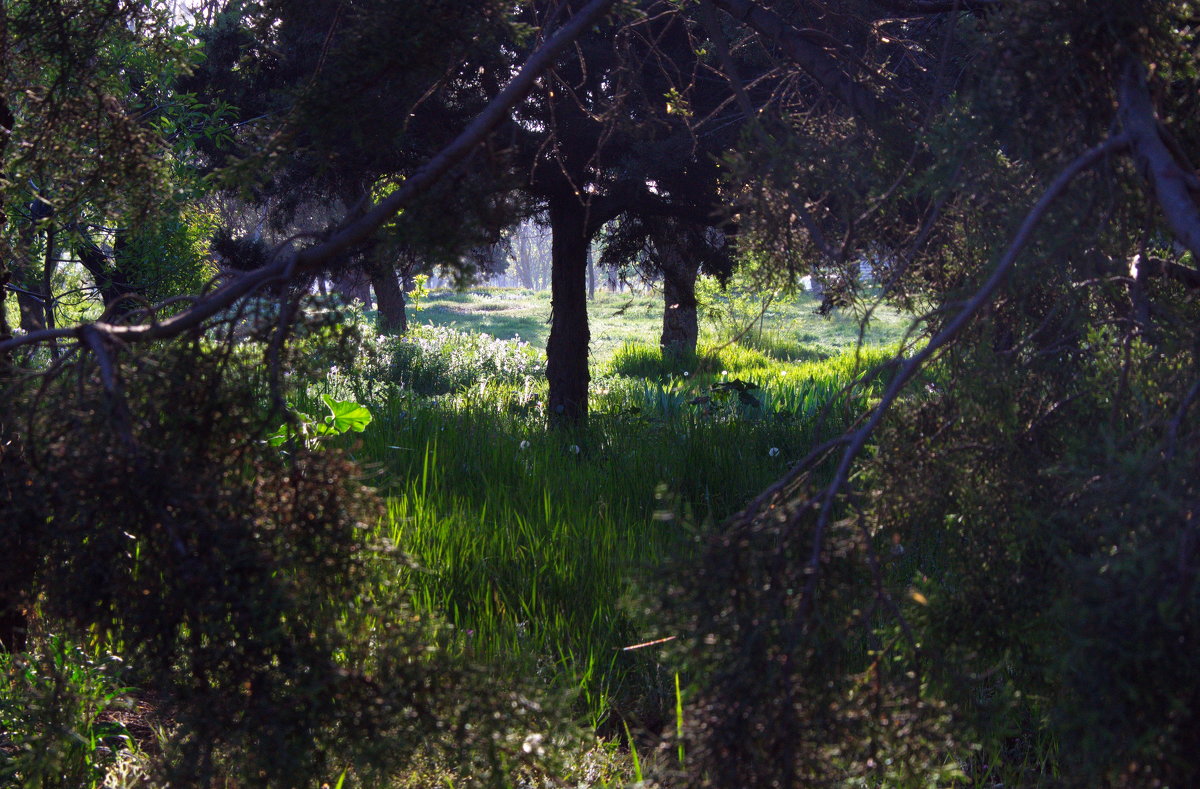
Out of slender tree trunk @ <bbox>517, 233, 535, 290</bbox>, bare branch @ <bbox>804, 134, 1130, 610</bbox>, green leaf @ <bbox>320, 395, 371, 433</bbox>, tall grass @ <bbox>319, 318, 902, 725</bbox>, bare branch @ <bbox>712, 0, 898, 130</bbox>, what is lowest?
tall grass @ <bbox>319, 318, 902, 725</bbox>

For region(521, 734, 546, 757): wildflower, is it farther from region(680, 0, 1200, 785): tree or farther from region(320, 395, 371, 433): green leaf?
region(320, 395, 371, 433): green leaf

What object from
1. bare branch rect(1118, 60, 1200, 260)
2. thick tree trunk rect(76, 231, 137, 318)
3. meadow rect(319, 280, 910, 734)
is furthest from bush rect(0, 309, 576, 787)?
thick tree trunk rect(76, 231, 137, 318)

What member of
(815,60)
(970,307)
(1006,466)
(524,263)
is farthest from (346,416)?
(524,263)

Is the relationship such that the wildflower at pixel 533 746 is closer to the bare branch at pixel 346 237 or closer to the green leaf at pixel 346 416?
the bare branch at pixel 346 237

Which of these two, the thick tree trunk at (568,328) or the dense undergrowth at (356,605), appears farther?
the thick tree trunk at (568,328)

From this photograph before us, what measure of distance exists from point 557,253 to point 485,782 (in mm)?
4919

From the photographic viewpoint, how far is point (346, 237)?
4.80 ft

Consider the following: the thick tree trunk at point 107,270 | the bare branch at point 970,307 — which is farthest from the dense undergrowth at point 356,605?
the thick tree trunk at point 107,270

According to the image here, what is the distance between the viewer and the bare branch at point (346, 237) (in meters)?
1.36

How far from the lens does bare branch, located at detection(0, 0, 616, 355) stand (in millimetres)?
1356

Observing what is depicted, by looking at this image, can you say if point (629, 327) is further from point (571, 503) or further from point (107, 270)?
point (571, 503)

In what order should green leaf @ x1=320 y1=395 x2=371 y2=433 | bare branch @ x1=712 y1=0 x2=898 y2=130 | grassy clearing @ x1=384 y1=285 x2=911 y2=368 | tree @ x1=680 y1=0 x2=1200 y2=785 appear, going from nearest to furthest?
tree @ x1=680 y1=0 x2=1200 y2=785 < bare branch @ x1=712 y1=0 x2=898 y2=130 < green leaf @ x1=320 y1=395 x2=371 y2=433 < grassy clearing @ x1=384 y1=285 x2=911 y2=368

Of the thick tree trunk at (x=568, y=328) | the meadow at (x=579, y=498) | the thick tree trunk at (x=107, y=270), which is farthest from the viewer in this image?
the thick tree trunk at (x=107, y=270)

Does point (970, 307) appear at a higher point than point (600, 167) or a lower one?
lower
